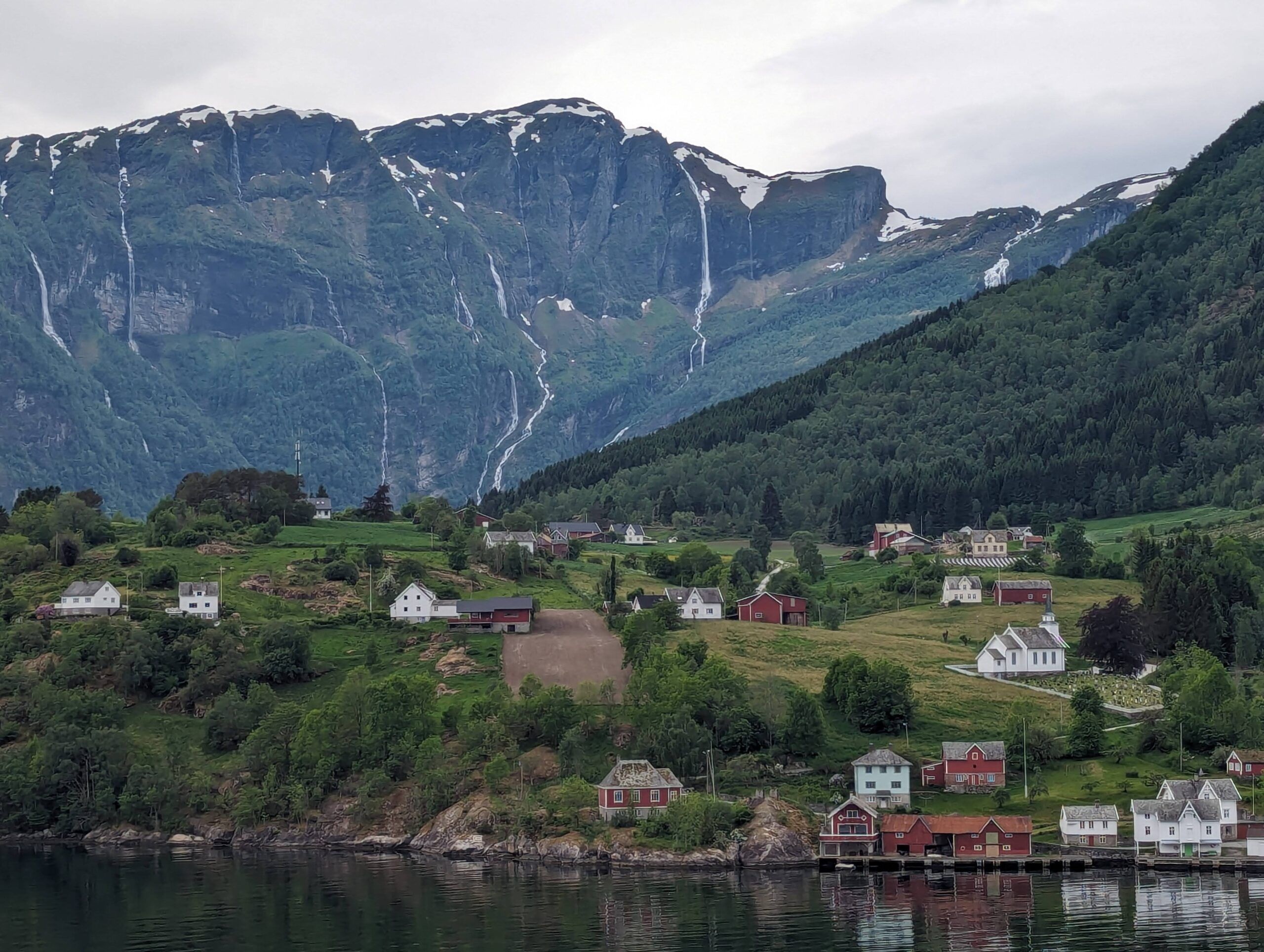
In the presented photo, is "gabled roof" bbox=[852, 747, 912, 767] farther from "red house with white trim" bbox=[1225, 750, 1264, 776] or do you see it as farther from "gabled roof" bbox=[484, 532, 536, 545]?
"gabled roof" bbox=[484, 532, 536, 545]

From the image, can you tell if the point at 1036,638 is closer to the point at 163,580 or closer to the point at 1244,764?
the point at 1244,764

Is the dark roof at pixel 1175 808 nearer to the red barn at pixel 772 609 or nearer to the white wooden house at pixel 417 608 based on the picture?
the red barn at pixel 772 609

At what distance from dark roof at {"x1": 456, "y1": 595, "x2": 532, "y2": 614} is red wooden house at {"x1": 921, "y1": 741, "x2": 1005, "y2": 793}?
45644 millimetres

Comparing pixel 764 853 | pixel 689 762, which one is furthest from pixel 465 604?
pixel 764 853

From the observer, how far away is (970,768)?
370ft

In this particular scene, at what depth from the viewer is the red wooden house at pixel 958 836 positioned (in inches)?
4053

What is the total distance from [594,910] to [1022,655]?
2173 inches

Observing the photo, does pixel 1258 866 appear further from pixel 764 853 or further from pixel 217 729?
pixel 217 729

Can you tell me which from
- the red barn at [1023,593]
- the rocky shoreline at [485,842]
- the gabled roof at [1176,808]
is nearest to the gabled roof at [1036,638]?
the red barn at [1023,593]

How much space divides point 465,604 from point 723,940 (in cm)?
7080

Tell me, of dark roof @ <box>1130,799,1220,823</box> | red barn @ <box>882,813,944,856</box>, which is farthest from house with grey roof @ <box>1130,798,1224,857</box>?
red barn @ <box>882,813,944,856</box>

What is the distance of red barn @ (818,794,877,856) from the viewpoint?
346ft

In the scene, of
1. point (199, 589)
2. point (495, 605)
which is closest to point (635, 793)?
point (495, 605)

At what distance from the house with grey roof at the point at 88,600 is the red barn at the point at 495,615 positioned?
27382 millimetres
